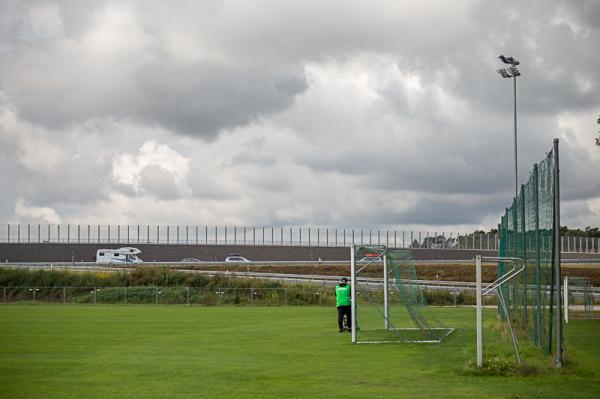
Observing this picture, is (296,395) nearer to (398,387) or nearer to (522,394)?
(398,387)

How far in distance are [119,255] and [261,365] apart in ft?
254

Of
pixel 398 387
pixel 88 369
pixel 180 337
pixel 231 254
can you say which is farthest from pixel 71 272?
pixel 398 387

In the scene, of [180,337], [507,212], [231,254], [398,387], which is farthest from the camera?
[231,254]

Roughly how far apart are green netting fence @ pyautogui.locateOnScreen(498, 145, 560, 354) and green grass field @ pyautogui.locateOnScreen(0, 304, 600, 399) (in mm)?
867

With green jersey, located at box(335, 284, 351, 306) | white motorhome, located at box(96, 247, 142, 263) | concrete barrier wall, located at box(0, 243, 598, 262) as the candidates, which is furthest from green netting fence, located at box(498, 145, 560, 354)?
concrete barrier wall, located at box(0, 243, 598, 262)

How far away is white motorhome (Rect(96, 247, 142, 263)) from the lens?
9306 centimetres

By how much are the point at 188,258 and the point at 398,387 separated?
8435 centimetres

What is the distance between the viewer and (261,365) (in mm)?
19281

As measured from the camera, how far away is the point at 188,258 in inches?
3883

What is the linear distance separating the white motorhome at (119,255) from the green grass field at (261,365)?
61.6 metres

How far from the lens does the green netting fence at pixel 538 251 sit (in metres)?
17.8

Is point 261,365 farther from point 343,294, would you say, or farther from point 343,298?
point 343,298

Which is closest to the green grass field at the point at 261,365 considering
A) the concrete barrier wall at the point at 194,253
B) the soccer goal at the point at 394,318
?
the soccer goal at the point at 394,318

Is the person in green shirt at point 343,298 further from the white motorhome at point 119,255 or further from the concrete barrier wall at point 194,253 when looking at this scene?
the concrete barrier wall at point 194,253
